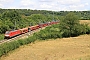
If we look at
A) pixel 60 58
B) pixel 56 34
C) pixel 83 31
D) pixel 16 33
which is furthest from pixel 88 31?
pixel 60 58

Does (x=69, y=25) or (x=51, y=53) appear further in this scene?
(x=69, y=25)

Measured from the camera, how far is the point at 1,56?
4747 centimetres

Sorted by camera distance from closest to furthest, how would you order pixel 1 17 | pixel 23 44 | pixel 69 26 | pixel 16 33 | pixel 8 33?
pixel 23 44 → pixel 8 33 → pixel 16 33 → pixel 69 26 → pixel 1 17

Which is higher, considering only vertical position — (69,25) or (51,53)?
(69,25)

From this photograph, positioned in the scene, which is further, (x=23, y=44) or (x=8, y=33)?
(x=8, y=33)

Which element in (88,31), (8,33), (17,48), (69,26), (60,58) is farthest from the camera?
(88,31)

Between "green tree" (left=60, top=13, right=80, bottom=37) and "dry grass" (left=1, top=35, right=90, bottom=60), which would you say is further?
"green tree" (left=60, top=13, right=80, bottom=37)

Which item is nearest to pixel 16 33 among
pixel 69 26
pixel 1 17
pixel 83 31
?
pixel 69 26

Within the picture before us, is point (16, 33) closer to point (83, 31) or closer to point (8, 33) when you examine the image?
point (8, 33)

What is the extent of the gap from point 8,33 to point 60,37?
19.9 m

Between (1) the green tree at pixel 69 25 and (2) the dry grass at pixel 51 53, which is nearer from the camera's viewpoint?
(2) the dry grass at pixel 51 53

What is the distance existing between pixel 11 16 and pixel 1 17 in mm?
4843

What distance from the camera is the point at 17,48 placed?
188 ft

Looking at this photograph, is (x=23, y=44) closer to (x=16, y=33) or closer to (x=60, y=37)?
(x=16, y=33)
